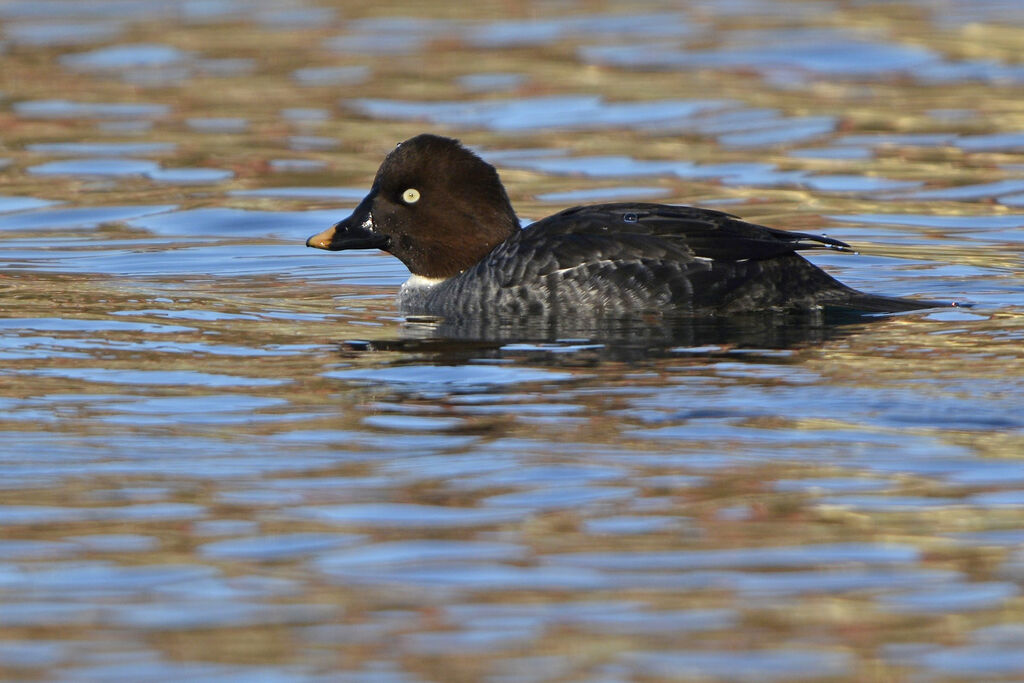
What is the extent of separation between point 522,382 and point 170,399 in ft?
4.49

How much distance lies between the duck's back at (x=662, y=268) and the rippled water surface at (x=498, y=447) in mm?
197

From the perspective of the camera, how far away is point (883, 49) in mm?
18281

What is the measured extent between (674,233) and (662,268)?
0.61 feet

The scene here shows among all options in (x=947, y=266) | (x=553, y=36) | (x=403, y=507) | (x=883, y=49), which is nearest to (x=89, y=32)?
(x=553, y=36)

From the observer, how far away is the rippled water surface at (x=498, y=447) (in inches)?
181

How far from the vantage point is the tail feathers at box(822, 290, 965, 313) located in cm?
839

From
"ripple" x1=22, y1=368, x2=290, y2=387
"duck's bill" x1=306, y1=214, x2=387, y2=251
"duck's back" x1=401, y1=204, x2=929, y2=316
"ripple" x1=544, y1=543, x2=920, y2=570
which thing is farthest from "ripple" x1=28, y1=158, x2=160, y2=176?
"ripple" x1=544, y1=543, x2=920, y2=570

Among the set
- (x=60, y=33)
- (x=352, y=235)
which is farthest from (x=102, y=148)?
(x=352, y=235)

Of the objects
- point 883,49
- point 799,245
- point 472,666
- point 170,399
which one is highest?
point 883,49

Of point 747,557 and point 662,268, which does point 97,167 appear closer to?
point 662,268

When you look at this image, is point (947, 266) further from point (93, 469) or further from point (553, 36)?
point (553, 36)

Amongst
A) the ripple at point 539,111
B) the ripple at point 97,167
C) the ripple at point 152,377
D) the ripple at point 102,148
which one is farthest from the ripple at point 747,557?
the ripple at point 539,111

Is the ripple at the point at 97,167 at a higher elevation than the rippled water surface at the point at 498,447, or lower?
higher

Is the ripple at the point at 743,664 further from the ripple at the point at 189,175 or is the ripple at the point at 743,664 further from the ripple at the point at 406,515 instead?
the ripple at the point at 189,175
